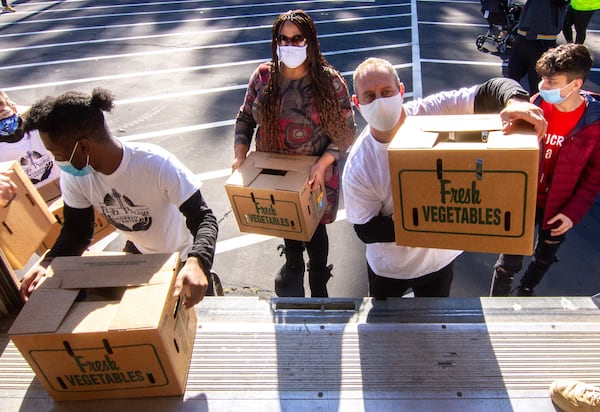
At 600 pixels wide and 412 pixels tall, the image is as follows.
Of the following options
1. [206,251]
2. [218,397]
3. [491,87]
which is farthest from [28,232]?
[491,87]

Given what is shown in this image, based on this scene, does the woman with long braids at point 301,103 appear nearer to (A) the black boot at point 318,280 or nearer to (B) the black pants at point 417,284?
(A) the black boot at point 318,280

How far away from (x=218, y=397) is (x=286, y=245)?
149cm

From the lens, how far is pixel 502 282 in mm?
2828

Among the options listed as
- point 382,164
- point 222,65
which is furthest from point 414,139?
point 222,65

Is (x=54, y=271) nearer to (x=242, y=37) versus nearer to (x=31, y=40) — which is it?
(x=242, y=37)

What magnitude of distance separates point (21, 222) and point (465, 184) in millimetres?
1992

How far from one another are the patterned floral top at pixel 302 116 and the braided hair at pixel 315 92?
28 mm

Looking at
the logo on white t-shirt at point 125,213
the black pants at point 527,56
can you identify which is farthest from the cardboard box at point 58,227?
the black pants at point 527,56

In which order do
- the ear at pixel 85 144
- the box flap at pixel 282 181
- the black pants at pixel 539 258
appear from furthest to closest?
the black pants at pixel 539 258 → the box flap at pixel 282 181 → the ear at pixel 85 144

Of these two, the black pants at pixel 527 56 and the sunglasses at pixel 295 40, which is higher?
the sunglasses at pixel 295 40

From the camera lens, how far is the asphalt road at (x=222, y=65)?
3639mm

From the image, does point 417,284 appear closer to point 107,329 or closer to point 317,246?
point 317,246

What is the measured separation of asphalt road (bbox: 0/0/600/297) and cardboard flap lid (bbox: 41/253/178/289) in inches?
71.6

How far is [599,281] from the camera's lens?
328 cm
